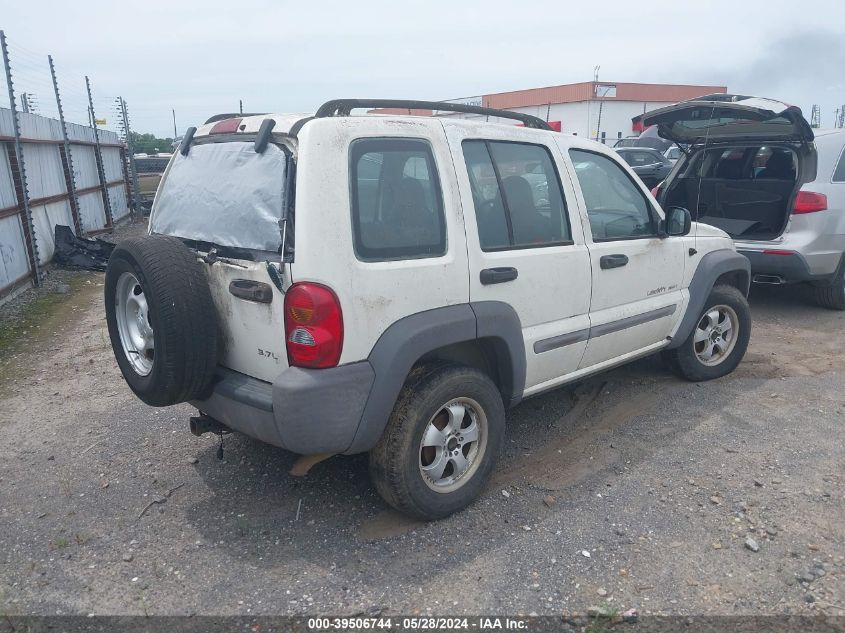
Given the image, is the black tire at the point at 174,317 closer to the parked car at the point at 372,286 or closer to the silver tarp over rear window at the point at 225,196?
the parked car at the point at 372,286

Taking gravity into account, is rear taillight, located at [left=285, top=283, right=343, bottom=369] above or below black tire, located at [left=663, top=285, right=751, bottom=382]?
above

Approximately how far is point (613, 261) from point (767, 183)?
13.1ft

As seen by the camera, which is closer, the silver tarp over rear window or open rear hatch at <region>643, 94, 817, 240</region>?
the silver tarp over rear window

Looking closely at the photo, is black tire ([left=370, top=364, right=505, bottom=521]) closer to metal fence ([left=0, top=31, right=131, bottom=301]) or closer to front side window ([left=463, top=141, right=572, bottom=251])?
front side window ([left=463, top=141, right=572, bottom=251])

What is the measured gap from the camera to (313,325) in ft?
8.71

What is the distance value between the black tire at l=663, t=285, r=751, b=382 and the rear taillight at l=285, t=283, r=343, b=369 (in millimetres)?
3047

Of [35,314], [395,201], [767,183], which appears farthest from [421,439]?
[35,314]

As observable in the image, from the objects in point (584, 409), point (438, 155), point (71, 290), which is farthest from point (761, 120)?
point (71, 290)

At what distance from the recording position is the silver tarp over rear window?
2867 mm

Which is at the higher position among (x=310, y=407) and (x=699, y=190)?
(x=699, y=190)

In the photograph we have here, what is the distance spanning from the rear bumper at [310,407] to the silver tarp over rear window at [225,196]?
2.01 feet

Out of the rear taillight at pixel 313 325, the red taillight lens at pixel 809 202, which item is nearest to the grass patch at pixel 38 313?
the rear taillight at pixel 313 325

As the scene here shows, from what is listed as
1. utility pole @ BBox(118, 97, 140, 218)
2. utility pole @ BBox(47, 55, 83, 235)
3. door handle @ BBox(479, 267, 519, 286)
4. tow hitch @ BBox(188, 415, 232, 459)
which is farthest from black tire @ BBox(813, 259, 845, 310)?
utility pole @ BBox(118, 97, 140, 218)

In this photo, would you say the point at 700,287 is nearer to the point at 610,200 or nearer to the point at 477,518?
the point at 610,200
